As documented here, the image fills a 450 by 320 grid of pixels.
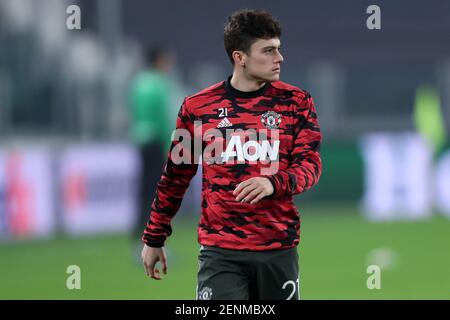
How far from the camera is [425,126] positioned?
883 inches

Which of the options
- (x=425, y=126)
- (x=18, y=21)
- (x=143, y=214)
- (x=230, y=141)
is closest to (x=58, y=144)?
(x=143, y=214)

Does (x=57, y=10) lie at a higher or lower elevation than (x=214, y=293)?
higher

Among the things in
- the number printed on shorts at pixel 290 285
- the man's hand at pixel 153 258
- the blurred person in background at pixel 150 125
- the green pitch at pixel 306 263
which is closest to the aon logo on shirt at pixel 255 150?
the number printed on shorts at pixel 290 285

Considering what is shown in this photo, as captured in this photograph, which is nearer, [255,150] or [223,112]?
[255,150]

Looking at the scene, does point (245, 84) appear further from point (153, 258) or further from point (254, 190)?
point (153, 258)

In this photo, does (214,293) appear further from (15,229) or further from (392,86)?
(392,86)

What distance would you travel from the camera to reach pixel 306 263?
13.6m

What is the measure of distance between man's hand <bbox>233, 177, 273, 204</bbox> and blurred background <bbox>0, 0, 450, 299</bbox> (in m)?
4.73

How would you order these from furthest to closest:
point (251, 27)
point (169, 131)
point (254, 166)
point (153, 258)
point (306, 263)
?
point (169, 131) < point (306, 263) < point (153, 258) < point (251, 27) < point (254, 166)

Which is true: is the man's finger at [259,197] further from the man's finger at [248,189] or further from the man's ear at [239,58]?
the man's ear at [239,58]

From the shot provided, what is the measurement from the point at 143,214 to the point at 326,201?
7466 mm

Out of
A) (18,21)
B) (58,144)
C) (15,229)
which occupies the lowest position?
(15,229)

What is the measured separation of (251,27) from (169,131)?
967 centimetres

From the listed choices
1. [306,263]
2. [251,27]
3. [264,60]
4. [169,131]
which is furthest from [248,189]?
[169,131]
